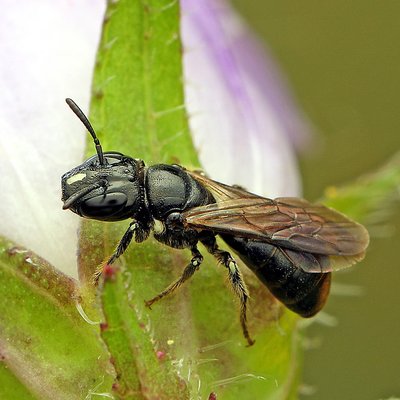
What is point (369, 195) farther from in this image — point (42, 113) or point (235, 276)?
point (42, 113)

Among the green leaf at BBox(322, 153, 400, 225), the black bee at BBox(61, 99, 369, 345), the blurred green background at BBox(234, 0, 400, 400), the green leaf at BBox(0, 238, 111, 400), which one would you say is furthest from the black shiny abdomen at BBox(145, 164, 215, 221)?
the blurred green background at BBox(234, 0, 400, 400)

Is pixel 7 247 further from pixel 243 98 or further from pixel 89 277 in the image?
pixel 243 98

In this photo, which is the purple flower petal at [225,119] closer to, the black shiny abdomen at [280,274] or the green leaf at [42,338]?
the black shiny abdomen at [280,274]

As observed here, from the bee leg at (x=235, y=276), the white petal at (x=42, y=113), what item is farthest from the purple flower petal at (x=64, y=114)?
the bee leg at (x=235, y=276)

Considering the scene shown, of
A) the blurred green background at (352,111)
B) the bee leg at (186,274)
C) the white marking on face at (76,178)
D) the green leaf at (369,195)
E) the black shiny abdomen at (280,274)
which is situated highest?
the white marking on face at (76,178)

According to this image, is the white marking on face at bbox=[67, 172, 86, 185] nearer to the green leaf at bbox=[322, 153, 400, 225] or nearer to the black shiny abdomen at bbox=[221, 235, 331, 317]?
the black shiny abdomen at bbox=[221, 235, 331, 317]

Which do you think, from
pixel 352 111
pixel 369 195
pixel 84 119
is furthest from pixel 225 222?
pixel 352 111

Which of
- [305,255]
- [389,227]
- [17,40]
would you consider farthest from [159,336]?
[389,227]

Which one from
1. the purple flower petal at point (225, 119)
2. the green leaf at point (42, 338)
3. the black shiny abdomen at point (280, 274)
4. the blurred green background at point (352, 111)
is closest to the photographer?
the green leaf at point (42, 338)
